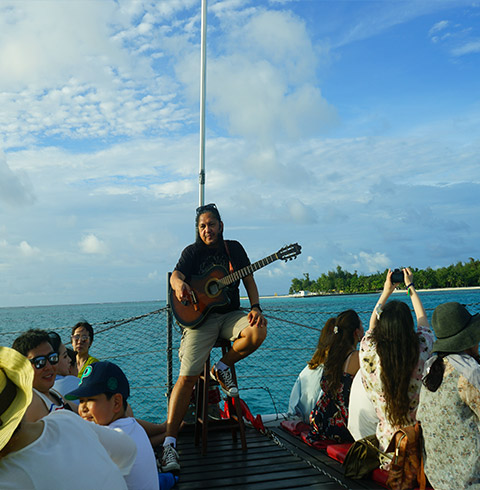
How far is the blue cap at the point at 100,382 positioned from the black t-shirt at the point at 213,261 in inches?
76.8

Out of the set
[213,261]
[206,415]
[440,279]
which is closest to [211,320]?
[213,261]

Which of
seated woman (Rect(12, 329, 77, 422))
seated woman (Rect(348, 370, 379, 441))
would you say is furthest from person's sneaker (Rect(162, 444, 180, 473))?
seated woman (Rect(348, 370, 379, 441))

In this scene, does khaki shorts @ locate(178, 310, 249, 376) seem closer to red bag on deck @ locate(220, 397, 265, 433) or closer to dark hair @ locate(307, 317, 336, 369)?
red bag on deck @ locate(220, 397, 265, 433)

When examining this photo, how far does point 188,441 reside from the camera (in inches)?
166

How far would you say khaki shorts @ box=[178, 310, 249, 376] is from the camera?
4027mm

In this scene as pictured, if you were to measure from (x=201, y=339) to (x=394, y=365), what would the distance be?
163 cm

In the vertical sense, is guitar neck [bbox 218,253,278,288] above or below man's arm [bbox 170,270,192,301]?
above

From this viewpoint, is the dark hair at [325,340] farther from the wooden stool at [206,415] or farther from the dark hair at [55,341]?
the dark hair at [55,341]

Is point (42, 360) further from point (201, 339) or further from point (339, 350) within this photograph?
point (339, 350)

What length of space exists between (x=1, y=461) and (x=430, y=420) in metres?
2.03

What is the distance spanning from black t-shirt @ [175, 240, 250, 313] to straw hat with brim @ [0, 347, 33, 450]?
293 centimetres

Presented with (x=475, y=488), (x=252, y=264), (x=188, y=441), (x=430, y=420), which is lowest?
(x=188, y=441)

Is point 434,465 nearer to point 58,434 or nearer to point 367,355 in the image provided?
point 367,355

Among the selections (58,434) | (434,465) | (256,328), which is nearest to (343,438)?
(256,328)
